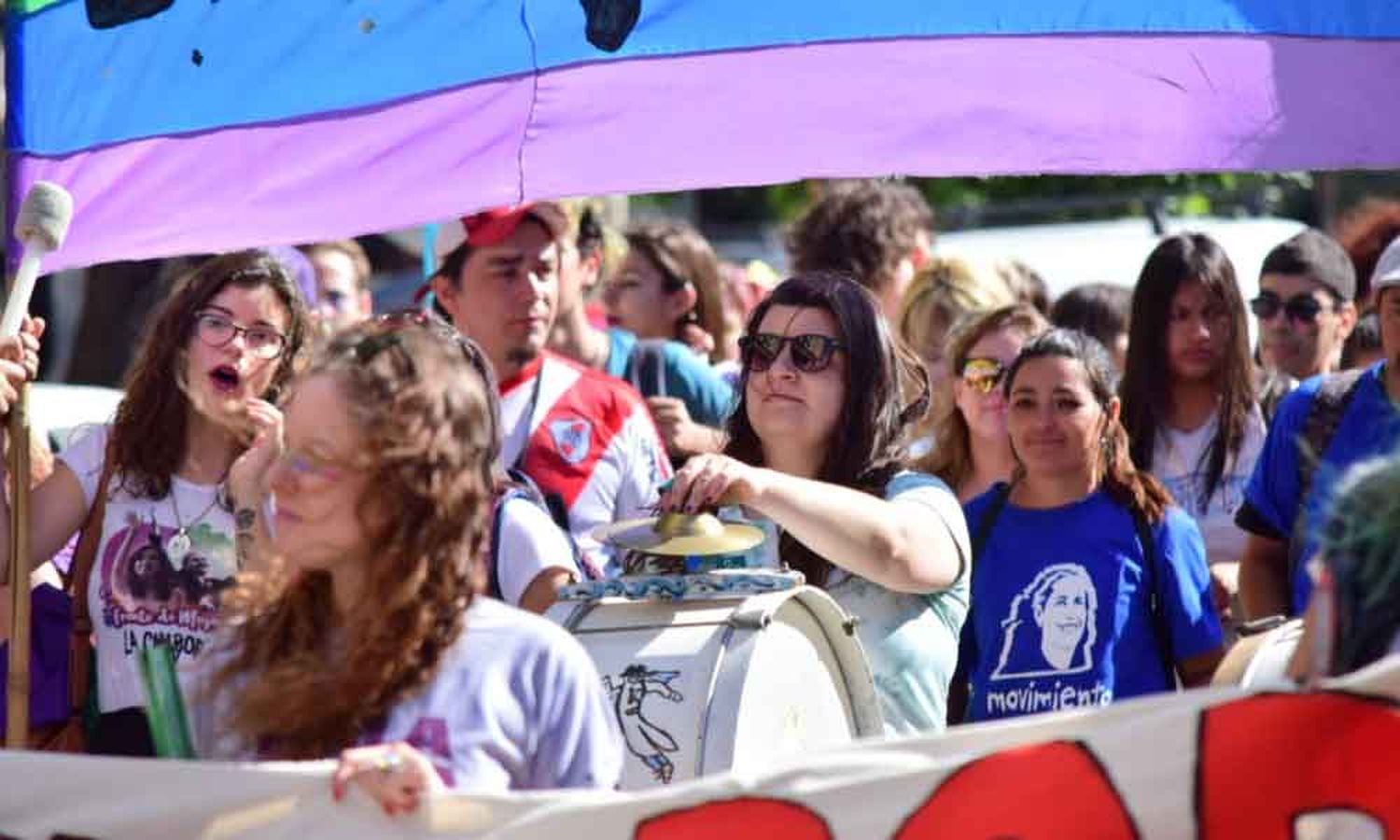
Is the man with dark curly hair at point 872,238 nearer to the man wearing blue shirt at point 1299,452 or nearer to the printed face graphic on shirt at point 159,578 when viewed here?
the man wearing blue shirt at point 1299,452

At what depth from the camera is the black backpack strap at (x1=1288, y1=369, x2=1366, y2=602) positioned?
17.2ft

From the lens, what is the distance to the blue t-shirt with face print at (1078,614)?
5273 millimetres

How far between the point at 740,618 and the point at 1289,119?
1542mm

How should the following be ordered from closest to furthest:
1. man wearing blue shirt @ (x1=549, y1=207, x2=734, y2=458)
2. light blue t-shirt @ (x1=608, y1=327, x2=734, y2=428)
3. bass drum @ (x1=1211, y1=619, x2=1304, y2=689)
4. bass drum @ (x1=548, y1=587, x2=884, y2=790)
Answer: bass drum @ (x1=1211, y1=619, x2=1304, y2=689), bass drum @ (x1=548, y1=587, x2=884, y2=790), man wearing blue shirt @ (x1=549, y1=207, x2=734, y2=458), light blue t-shirt @ (x1=608, y1=327, x2=734, y2=428)

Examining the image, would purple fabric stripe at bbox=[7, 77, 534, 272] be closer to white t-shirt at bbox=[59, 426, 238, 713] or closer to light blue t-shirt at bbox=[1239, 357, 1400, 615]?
white t-shirt at bbox=[59, 426, 238, 713]

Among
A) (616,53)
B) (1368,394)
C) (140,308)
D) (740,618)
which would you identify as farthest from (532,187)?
(140,308)

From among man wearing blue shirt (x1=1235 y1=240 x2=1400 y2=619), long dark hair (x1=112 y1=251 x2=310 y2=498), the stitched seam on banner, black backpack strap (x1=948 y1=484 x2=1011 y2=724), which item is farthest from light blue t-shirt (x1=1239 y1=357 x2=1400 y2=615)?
long dark hair (x1=112 y1=251 x2=310 y2=498)

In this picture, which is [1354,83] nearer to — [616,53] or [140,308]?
[616,53]

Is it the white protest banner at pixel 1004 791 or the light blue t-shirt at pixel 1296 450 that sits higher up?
the light blue t-shirt at pixel 1296 450

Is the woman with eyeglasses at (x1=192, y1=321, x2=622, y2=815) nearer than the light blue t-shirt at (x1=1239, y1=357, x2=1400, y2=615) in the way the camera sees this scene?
Yes

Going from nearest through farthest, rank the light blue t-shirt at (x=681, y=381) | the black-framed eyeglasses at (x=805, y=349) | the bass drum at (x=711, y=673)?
1. the bass drum at (x=711, y=673)
2. the black-framed eyeglasses at (x=805, y=349)
3. the light blue t-shirt at (x=681, y=381)

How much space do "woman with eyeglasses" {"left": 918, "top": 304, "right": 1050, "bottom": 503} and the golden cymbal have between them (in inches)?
89.2

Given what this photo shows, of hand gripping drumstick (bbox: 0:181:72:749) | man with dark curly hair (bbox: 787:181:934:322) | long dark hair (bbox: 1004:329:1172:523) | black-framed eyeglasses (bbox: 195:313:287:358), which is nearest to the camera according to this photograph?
hand gripping drumstick (bbox: 0:181:72:749)

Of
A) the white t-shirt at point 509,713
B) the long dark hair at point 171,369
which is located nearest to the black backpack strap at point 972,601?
the long dark hair at point 171,369
